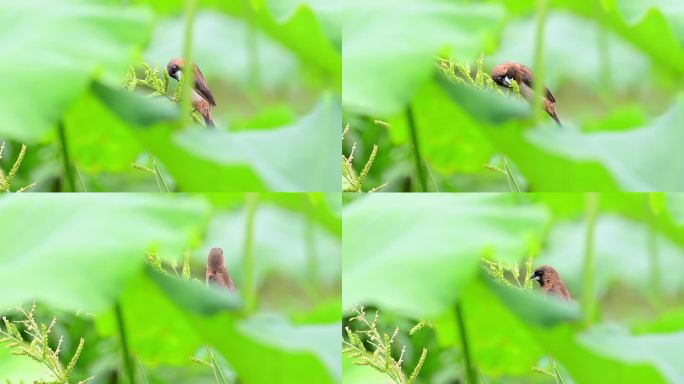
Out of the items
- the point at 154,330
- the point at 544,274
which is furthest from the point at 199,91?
the point at 544,274

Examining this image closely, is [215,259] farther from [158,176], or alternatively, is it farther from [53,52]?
[53,52]

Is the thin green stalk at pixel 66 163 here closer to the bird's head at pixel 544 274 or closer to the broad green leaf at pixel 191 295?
the broad green leaf at pixel 191 295

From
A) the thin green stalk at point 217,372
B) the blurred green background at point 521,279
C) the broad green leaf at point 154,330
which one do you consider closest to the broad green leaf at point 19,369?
the broad green leaf at point 154,330

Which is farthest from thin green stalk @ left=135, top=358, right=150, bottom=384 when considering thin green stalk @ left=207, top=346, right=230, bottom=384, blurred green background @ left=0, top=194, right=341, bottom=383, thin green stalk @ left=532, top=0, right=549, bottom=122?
thin green stalk @ left=532, top=0, right=549, bottom=122

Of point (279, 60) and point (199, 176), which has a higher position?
point (279, 60)

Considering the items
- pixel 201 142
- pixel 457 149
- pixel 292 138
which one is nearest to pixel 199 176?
pixel 201 142

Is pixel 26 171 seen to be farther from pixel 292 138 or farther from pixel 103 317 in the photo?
pixel 292 138

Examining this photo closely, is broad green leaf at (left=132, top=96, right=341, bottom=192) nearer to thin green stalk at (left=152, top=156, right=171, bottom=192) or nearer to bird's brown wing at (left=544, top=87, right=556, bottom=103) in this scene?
thin green stalk at (left=152, top=156, right=171, bottom=192)
